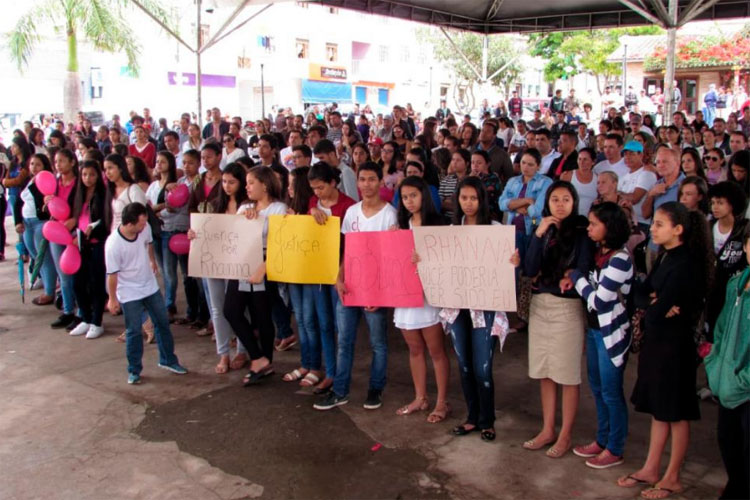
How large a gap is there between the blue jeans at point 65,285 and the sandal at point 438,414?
169 inches

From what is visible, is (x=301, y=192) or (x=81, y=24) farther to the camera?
(x=81, y=24)

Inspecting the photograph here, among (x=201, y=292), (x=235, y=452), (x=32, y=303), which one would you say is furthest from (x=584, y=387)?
(x=32, y=303)

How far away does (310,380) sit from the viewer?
5473 millimetres

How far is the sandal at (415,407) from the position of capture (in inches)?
194

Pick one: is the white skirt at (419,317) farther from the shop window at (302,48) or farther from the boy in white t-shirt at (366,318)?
the shop window at (302,48)

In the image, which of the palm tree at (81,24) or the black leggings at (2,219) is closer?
the black leggings at (2,219)

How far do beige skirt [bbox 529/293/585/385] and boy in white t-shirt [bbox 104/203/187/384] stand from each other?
3.20m

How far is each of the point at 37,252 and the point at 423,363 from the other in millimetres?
5483

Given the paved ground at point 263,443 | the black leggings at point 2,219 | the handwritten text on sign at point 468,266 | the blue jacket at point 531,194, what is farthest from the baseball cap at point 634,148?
the black leggings at point 2,219

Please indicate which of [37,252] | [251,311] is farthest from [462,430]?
[37,252]

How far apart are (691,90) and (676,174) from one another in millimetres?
32341

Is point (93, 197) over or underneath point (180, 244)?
over

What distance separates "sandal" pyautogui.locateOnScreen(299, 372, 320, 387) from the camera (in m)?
5.46

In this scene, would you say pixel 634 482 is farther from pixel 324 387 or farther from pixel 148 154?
pixel 148 154
